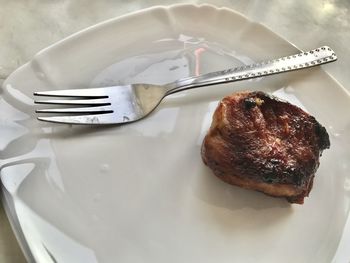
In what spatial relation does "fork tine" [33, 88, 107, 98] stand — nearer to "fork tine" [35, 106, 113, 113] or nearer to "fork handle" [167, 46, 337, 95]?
"fork tine" [35, 106, 113, 113]

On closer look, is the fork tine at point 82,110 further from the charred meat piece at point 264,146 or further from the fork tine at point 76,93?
the charred meat piece at point 264,146

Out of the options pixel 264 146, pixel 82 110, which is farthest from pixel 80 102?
pixel 264 146

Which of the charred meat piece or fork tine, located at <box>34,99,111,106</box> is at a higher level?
the charred meat piece

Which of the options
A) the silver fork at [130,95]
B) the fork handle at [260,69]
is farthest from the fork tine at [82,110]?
the fork handle at [260,69]

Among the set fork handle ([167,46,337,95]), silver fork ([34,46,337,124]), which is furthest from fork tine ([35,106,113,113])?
fork handle ([167,46,337,95])

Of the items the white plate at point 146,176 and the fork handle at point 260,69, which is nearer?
the white plate at point 146,176

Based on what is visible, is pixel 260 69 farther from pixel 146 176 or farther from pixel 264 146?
pixel 146 176
